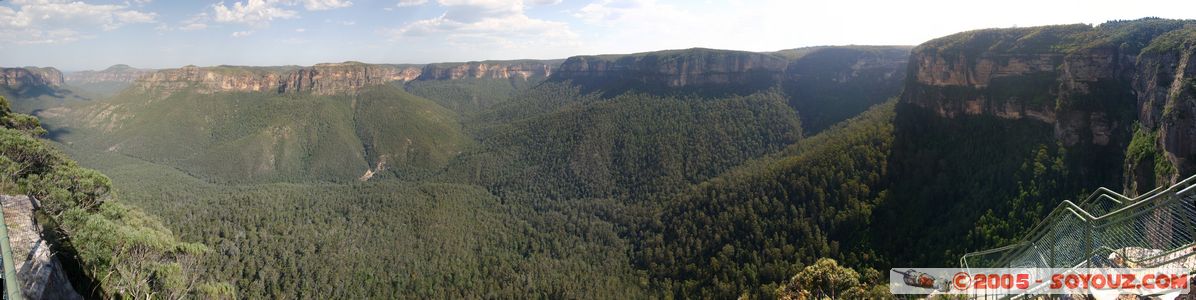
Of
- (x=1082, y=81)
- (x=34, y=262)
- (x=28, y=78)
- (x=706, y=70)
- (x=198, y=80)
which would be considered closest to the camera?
(x=34, y=262)

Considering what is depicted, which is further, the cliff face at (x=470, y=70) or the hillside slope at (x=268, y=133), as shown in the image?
the cliff face at (x=470, y=70)

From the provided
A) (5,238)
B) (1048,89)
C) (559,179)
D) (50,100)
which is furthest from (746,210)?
(50,100)

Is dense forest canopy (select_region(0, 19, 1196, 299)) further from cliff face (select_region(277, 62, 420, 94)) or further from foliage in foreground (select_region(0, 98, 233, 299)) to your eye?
cliff face (select_region(277, 62, 420, 94))

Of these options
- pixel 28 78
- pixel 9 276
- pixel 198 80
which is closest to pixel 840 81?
pixel 9 276

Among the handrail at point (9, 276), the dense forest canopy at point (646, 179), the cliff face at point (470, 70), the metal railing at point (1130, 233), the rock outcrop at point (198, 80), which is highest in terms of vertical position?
the cliff face at point (470, 70)

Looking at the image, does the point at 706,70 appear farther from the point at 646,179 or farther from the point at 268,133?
the point at 268,133

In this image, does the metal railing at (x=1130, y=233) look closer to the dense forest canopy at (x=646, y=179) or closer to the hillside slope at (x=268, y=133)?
the dense forest canopy at (x=646, y=179)

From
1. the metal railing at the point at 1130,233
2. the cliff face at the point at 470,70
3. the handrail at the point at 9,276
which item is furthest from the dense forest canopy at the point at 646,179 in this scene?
the cliff face at the point at 470,70
